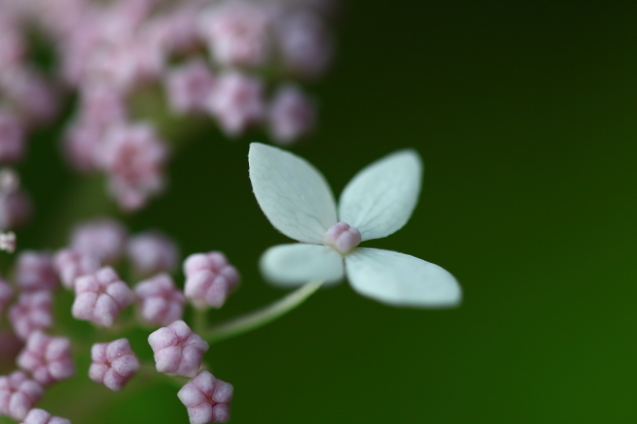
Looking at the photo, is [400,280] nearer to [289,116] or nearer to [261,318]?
[261,318]

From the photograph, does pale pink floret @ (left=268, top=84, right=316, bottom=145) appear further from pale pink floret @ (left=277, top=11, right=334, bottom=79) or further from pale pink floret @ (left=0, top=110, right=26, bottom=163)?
pale pink floret @ (left=0, top=110, right=26, bottom=163)

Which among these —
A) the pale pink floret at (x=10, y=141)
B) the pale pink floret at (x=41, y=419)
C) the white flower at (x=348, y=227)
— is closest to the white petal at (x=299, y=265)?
the white flower at (x=348, y=227)

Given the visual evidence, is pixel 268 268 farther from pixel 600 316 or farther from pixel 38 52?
pixel 38 52

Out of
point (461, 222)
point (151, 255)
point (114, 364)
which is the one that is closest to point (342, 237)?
point (114, 364)

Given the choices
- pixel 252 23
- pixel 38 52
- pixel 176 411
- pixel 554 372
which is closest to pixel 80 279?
pixel 176 411

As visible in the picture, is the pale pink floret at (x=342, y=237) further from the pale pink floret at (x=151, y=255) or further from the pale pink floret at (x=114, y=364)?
the pale pink floret at (x=151, y=255)

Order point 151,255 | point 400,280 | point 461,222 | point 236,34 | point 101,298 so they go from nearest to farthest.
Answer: point 400,280 → point 101,298 → point 151,255 → point 236,34 → point 461,222
